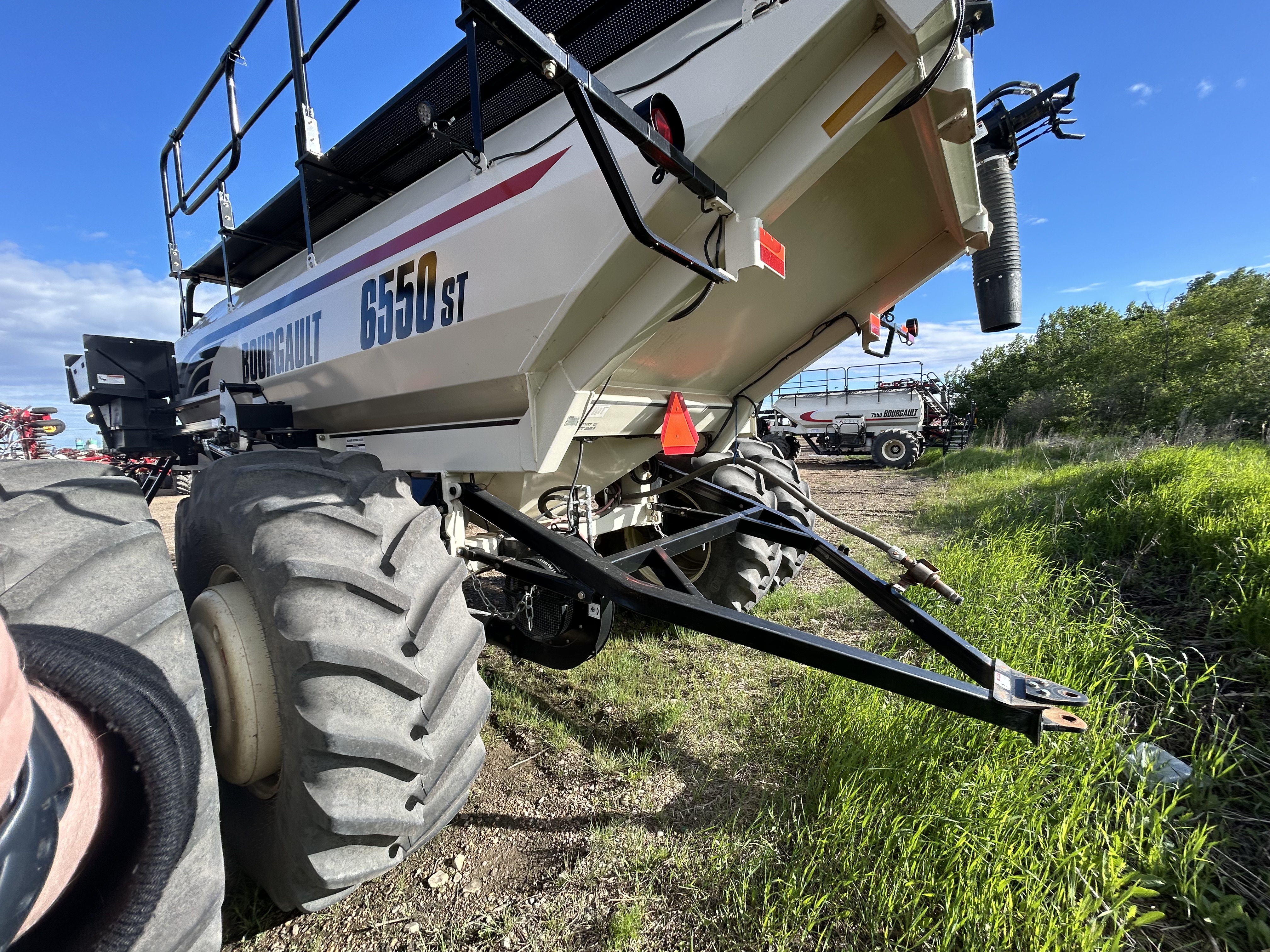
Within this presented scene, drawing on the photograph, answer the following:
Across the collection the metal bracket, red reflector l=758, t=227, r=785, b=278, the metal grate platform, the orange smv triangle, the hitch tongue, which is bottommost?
the hitch tongue

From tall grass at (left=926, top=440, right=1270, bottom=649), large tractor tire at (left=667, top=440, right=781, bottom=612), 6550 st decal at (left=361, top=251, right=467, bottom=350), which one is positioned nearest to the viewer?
6550 st decal at (left=361, top=251, right=467, bottom=350)

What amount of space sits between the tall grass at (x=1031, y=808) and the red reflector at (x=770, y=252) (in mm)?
1604

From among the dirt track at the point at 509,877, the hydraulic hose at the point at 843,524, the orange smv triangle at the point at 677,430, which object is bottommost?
the dirt track at the point at 509,877

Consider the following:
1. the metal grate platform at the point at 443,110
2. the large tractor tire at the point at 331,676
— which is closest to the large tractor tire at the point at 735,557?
the large tractor tire at the point at 331,676

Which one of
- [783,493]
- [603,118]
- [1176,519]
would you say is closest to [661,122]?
[603,118]

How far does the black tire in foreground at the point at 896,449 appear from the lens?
1519cm

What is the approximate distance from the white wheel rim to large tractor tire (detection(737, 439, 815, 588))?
2.36m

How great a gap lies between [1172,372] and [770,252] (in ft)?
79.8

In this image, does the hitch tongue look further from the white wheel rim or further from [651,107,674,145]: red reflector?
the white wheel rim

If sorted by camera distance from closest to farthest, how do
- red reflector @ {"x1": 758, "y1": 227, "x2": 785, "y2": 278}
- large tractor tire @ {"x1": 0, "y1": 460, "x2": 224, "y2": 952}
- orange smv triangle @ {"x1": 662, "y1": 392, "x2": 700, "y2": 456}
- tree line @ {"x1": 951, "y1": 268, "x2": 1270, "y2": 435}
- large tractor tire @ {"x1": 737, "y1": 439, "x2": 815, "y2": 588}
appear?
large tractor tire @ {"x1": 0, "y1": 460, "x2": 224, "y2": 952} → red reflector @ {"x1": 758, "y1": 227, "x2": 785, "y2": 278} → orange smv triangle @ {"x1": 662, "y1": 392, "x2": 700, "y2": 456} → large tractor tire @ {"x1": 737, "y1": 439, "x2": 815, "y2": 588} → tree line @ {"x1": 951, "y1": 268, "x2": 1270, "y2": 435}

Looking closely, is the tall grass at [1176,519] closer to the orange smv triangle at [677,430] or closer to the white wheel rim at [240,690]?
the orange smv triangle at [677,430]

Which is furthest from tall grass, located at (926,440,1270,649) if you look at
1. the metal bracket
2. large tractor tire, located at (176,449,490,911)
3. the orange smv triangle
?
large tractor tire, located at (176,449,490,911)

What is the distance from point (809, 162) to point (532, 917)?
7.01ft

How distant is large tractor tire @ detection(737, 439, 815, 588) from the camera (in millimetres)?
3188
